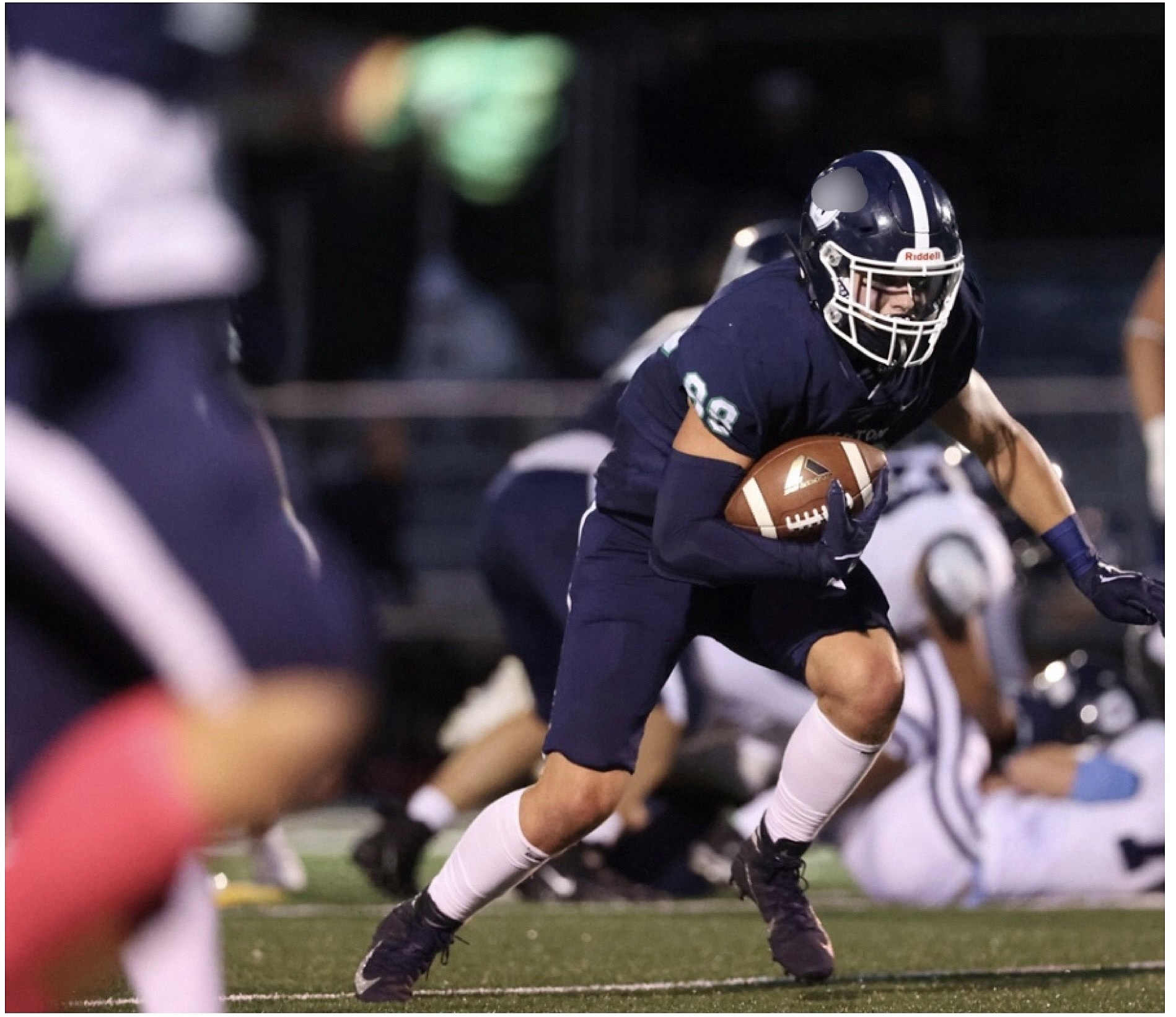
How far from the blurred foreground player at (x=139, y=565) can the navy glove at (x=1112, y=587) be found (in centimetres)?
206

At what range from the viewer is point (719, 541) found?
4.01 meters

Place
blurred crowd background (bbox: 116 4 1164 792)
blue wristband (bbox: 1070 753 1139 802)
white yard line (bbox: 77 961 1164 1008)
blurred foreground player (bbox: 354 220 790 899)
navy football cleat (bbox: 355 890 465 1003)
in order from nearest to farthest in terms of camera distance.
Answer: navy football cleat (bbox: 355 890 465 1003), white yard line (bbox: 77 961 1164 1008), blurred foreground player (bbox: 354 220 790 899), blue wristband (bbox: 1070 753 1139 802), blurred crowd background (bbox: 116 4 1164 792)

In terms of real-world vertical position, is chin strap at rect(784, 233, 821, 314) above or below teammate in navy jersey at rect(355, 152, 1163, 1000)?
above

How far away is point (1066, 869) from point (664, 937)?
4.55 feet

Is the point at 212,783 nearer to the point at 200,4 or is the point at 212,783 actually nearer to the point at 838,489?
the point at 200,4

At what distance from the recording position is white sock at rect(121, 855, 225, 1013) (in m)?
2.65

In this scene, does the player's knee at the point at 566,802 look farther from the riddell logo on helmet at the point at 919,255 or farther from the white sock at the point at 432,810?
the white sock at the point at 432,810

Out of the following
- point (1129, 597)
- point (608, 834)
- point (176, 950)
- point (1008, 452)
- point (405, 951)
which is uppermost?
point (176, 950)

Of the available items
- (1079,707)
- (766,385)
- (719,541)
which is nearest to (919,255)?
(766,385)

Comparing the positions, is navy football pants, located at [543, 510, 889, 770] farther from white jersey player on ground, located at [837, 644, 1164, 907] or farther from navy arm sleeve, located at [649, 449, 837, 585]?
white jersey player on ground, located at [837, 644, 1164, 907]

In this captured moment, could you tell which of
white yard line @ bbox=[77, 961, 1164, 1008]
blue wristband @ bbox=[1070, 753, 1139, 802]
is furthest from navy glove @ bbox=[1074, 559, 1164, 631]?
blue wristband @ bbox=[1070, 753, 1139, 802]

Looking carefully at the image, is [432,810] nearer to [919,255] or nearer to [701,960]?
[701,960]

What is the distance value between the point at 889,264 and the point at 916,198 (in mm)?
146

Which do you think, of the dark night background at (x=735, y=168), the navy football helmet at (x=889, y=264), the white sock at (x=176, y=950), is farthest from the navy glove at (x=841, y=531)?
the dark night background at (x=735, y=168)
